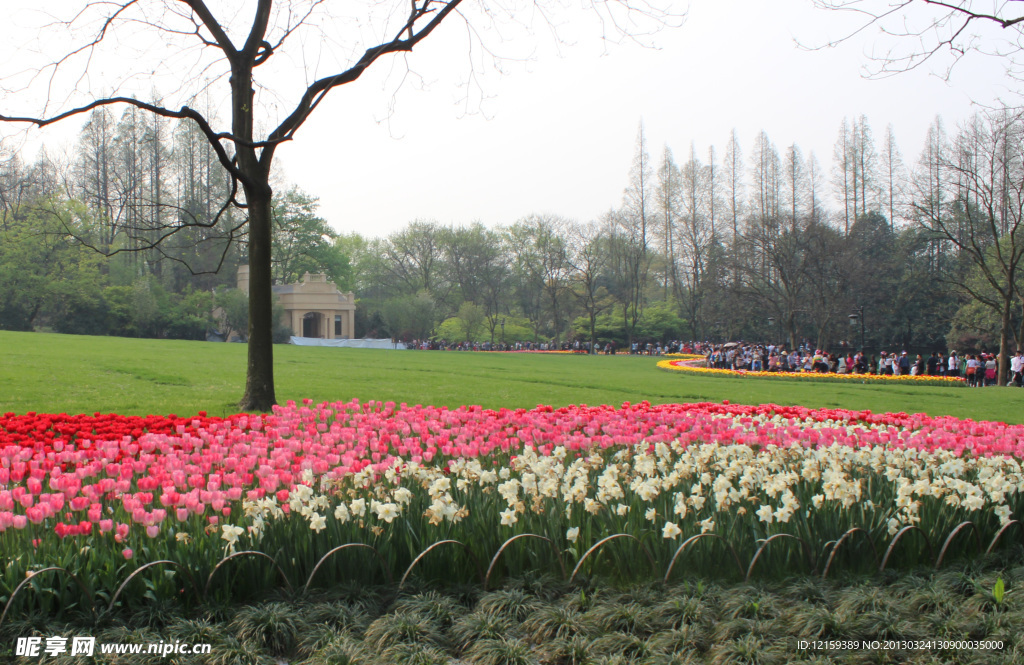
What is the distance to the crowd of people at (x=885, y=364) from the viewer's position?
81.7 ft

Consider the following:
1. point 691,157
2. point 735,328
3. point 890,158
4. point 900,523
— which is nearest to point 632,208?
point 691,157

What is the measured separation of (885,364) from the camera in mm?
28391

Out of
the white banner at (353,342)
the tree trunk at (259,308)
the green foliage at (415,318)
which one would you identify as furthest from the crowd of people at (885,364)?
the white banner at (353,342)

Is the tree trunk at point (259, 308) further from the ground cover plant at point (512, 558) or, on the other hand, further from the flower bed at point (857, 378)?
the flower bed at point (857, 378)

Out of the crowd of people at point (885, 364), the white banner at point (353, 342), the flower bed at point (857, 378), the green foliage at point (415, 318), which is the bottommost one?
the flower bed at point (857, 378)

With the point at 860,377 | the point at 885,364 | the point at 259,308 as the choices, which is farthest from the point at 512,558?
the point at 885,364

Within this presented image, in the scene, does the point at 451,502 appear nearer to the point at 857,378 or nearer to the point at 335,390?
the point at 335,390

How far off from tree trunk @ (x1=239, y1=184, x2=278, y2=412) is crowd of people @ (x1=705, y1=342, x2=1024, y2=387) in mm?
22825

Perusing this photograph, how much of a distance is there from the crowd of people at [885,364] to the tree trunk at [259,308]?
22.8 metres

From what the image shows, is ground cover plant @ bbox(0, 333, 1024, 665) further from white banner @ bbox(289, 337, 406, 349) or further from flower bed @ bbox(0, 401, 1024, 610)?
white banner @ bbox(289, 337, 406, 349)

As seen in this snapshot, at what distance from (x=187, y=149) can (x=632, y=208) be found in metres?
35.8

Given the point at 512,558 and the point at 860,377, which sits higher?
the point at 512,558

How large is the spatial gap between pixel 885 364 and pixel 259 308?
25963mm

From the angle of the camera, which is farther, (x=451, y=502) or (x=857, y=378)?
(x=857, y=378)
